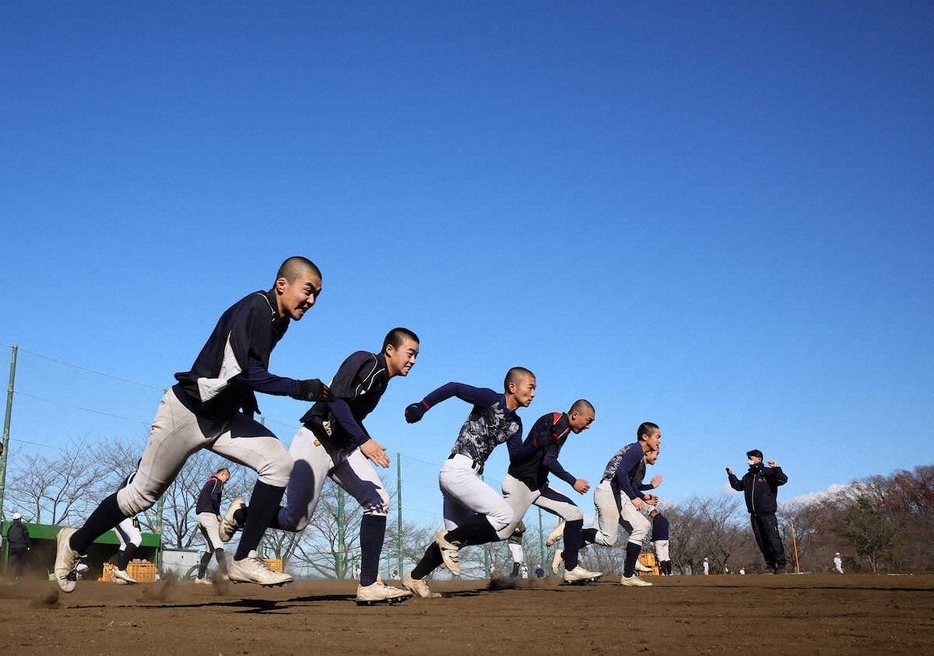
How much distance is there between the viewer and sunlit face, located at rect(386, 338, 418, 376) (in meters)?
6.66

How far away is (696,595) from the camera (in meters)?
7.33

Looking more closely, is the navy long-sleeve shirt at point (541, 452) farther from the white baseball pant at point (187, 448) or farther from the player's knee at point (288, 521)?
the white baseball pant at point (187, 448)

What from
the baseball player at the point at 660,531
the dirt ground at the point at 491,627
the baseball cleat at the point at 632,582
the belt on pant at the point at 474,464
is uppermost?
the belt on pant at the point at 474,464

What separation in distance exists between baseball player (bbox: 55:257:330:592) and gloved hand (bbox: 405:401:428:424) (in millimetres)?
1733

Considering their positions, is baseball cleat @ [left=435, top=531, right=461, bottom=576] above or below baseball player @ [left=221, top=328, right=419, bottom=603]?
below

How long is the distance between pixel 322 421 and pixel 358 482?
1.93ft

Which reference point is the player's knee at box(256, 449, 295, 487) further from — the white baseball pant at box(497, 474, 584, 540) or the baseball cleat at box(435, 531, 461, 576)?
the white baseball pant at box(497, 474, 584, 540)

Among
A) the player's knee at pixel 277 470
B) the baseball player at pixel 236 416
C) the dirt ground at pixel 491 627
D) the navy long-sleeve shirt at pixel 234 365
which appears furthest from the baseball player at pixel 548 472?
the navy long-sleeve shirt at pixel 234 365

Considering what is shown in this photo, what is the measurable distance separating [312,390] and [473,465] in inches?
108

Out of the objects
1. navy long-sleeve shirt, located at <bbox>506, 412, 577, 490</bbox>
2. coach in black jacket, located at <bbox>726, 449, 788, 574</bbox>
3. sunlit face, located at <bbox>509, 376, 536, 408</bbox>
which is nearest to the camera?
sunlit face, located at <bbox>509, 376, 536, 408</bbox>

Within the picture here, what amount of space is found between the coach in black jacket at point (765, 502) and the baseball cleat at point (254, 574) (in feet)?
37.4

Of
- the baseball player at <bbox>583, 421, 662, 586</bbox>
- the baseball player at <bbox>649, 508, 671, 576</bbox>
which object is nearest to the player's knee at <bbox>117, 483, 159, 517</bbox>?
the baseball player at <bbox>583, 421, 662, 586</bbox>

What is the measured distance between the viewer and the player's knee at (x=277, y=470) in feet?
17.7

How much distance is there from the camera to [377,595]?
20.4 feet
